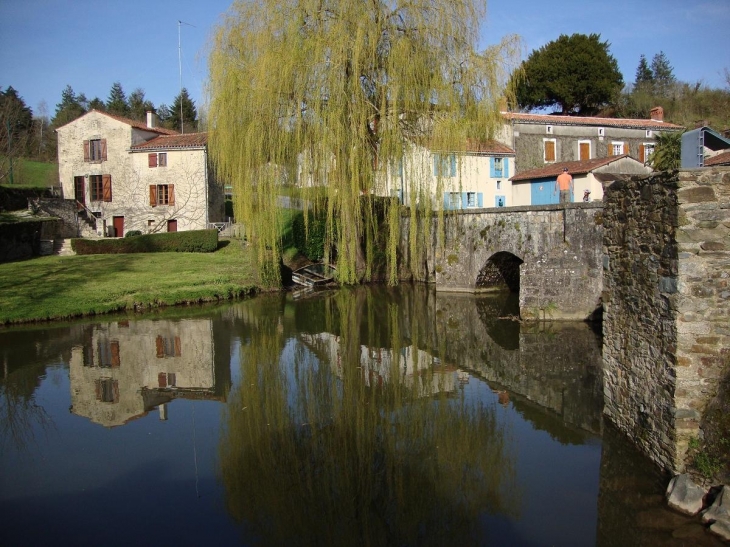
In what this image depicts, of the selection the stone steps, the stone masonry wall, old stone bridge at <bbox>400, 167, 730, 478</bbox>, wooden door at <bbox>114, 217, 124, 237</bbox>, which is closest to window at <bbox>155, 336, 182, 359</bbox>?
old stone bridge at <bbox>400, 167, 730, 478</bbox>

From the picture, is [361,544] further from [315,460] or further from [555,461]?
[555,461]

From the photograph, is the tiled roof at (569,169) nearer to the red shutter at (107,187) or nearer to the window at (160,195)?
the window at (160,195)

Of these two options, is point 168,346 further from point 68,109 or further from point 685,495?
point 68,109

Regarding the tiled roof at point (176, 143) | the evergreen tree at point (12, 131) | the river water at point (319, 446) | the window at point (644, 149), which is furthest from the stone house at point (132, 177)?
the window at point (644, 149)

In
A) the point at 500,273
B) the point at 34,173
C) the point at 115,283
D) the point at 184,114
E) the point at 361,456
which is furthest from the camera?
the point at 184,114

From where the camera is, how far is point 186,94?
6481 centimetres

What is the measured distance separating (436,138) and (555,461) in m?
12.1

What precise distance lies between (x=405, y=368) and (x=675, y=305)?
19.4 ft

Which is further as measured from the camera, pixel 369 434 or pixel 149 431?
pixel 149 431

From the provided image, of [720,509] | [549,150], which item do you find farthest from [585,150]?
[720,509]

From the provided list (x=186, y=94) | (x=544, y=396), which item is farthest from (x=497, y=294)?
(x=186, y=94)

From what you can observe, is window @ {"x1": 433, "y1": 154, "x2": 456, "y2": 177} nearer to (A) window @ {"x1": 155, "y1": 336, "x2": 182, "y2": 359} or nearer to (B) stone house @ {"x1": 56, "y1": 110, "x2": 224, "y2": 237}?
(A) window @ {"x1": 155, "y1": 336, "x2": 182, "y2": 359}

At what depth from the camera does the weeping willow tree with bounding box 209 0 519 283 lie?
16.9 metres

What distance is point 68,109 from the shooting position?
6656 centimetres
